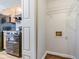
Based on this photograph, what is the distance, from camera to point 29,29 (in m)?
2.57

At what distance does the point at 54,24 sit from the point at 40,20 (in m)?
0.32

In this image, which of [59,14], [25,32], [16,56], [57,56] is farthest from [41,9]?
[16,56]

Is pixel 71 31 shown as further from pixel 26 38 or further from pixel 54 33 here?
pixel 26 38

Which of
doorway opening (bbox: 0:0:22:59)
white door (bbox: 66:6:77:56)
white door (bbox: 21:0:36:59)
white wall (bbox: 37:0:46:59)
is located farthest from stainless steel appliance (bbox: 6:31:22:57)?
white door (bbox: 66:6:77:56)

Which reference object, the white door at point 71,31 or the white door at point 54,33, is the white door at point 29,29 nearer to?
the white door at point 54,33

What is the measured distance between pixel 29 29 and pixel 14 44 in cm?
240

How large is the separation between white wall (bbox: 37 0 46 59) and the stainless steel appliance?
7.04 feet

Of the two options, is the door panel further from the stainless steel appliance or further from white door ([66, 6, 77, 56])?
the stainless steel appliance

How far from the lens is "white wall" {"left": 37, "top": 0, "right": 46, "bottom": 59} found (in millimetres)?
2531

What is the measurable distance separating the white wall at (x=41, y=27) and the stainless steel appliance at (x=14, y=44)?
7.04ft

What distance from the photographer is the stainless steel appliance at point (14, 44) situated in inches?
181

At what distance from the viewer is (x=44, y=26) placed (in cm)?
262

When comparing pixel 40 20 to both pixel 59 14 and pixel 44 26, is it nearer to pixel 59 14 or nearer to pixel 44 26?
pixel 44 26

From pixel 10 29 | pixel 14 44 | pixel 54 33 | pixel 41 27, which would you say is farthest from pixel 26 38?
pixel 10 29
